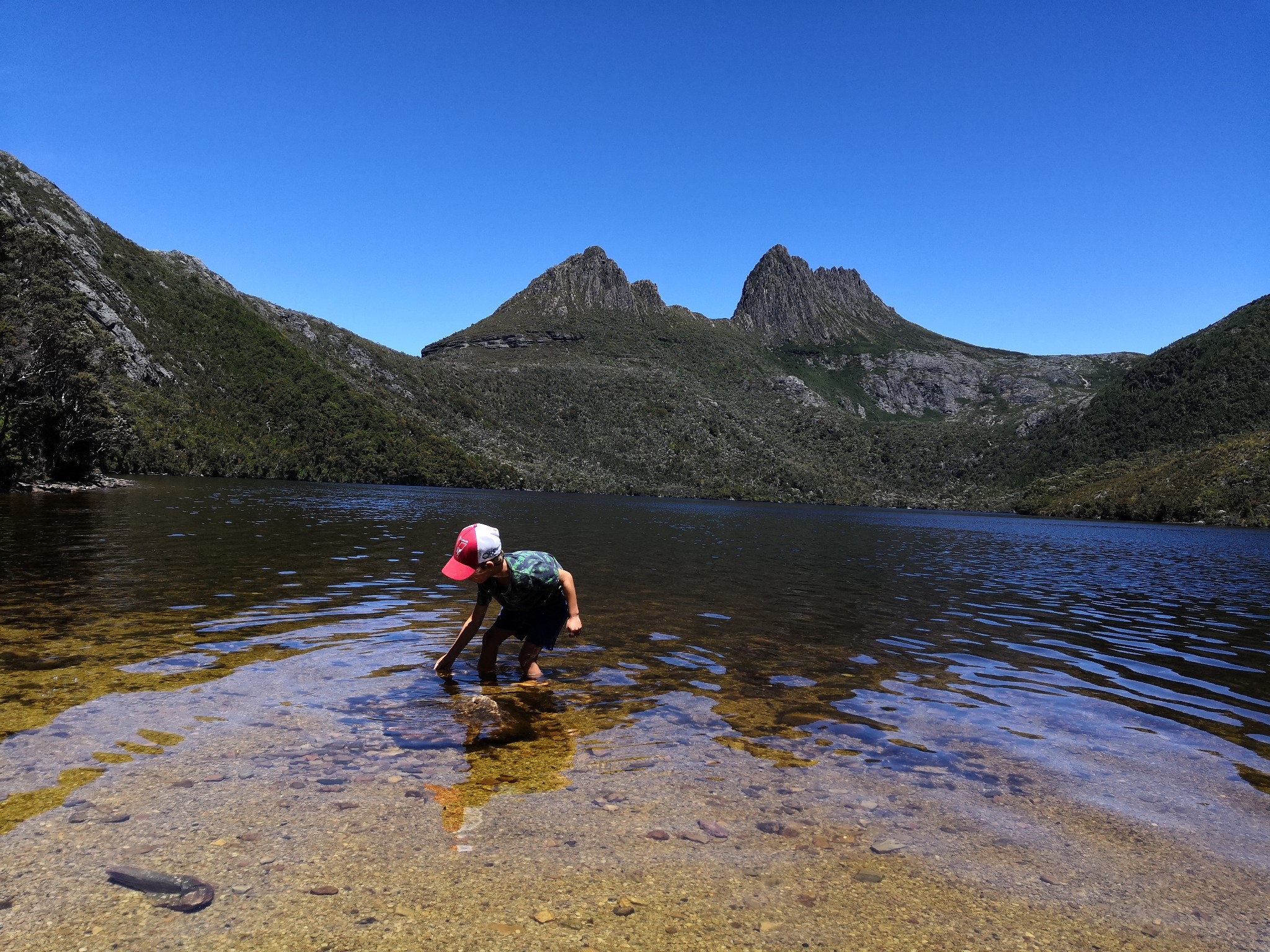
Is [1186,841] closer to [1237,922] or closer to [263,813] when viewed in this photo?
[1237,922]

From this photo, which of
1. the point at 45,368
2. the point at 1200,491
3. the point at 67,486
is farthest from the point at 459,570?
the point at 1200,491

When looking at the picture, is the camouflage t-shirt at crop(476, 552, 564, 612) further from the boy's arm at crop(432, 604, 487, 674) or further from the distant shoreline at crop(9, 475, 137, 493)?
the distant shoreline at crop(9, 475, 137, 493)

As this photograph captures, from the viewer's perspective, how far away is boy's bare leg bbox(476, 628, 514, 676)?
10.8 meters

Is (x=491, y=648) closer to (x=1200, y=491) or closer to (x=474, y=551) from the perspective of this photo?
(x=474, y=551)

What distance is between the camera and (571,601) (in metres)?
10.1

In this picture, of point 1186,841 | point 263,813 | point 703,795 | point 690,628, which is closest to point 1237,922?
point 1186,841

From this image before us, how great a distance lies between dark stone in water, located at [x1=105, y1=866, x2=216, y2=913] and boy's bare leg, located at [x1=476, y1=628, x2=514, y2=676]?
6.17m

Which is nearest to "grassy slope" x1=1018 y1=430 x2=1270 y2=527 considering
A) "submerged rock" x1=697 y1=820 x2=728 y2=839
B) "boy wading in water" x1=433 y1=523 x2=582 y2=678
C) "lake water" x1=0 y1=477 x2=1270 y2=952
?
"lake water" x1=0 y1=477 x2=1270 y2=952

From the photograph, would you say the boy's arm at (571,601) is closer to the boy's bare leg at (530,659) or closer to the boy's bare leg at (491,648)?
the boy's bare leg at (530,659)

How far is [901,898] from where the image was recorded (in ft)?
16.0

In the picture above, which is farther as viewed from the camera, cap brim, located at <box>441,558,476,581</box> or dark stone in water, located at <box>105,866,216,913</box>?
cap brim, located at <box>441,558,476,581</box>

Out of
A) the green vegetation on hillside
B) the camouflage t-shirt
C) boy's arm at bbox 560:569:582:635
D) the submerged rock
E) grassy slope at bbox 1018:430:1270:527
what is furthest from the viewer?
grassy slope at bbox 1018:430:1270:527

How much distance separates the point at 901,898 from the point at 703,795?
6.91 ft

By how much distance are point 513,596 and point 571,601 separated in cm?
88
